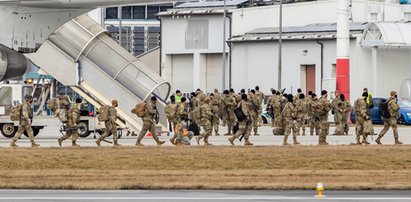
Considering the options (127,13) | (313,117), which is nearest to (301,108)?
(313,117)

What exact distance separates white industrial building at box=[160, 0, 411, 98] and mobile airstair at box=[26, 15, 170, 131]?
83.3 feet

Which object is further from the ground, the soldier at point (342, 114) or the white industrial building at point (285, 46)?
the white industrial building at point (285, 46)

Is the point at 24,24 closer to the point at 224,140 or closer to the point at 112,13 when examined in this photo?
the point at 224,140

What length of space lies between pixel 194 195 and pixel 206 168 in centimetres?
511

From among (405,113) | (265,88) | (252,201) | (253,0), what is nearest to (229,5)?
(253,0)

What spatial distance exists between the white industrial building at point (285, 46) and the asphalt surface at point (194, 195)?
44.7 meters

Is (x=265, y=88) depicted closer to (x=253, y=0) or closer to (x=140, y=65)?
→ (x=253, y=0)

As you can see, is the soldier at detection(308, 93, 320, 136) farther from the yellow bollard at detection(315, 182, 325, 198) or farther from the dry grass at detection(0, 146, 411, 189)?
the yellow bollard at detection(315, 182, 325, 198)

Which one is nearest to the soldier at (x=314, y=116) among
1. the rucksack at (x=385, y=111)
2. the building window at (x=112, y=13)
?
the rucksack at (x=385, y=111)

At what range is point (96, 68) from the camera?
45.8m

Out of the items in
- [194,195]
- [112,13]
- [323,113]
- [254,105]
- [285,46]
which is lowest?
[194,195]

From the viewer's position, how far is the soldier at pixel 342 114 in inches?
1823

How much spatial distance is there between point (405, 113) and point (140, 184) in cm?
3617

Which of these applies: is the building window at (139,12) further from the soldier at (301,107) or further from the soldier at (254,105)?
the soldier at (301,107)
